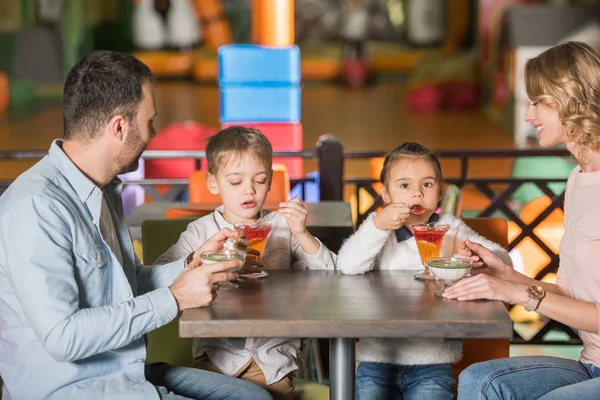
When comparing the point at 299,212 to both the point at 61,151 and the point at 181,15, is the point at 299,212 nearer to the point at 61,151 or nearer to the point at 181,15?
the point at 61,151

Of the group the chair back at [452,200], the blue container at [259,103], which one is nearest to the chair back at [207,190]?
the chair back at [452,200]

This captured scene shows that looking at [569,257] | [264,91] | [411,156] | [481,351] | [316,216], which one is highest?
[411,156]

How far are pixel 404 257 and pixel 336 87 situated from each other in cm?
1533

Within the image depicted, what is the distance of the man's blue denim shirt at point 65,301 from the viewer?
213cm

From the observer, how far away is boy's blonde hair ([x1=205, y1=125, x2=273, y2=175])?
285 cm

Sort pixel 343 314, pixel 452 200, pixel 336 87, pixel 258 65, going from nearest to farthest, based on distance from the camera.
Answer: pixel 343 314 → pixel 452 200 → pixel 258 65 → pixel 336 87

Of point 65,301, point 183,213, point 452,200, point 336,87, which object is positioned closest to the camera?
point 65,301

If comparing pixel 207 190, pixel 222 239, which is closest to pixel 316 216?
pixel 207 190

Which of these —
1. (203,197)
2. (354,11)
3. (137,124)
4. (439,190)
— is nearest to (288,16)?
(203,197)

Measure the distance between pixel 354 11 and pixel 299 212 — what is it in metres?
17.8

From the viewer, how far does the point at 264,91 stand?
770cm

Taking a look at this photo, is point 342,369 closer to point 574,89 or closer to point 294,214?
point 294,214

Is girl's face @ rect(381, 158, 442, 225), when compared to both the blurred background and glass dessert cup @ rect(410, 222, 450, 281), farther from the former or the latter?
the blurred background

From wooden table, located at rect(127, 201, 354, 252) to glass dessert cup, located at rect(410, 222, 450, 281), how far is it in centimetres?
92
